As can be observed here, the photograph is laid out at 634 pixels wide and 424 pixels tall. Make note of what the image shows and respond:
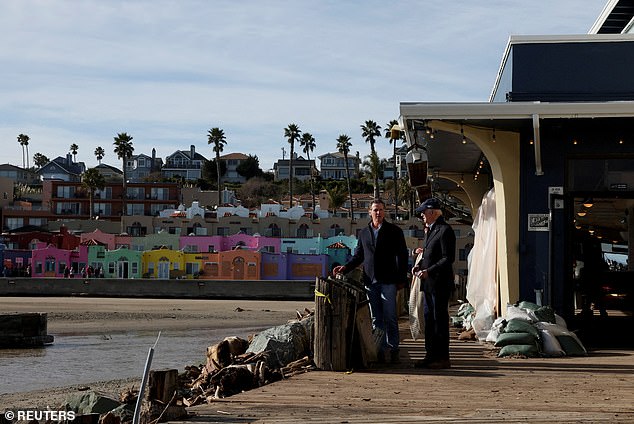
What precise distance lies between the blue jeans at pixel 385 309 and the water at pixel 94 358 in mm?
6826

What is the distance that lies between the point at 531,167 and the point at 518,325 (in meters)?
2.63

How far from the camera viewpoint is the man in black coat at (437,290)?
34.2ft

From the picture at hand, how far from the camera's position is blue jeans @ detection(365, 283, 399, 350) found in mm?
10812

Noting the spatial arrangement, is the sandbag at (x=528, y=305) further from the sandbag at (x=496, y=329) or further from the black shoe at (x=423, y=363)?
the black shoe at (x=423, y=363)

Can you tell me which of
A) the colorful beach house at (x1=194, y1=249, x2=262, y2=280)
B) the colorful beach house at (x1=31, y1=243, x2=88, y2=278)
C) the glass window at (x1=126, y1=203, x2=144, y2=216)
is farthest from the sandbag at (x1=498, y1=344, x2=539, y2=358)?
the glass window at (x1=126, y1=203, x2=144, y2=216)

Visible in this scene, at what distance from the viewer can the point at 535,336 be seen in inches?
461

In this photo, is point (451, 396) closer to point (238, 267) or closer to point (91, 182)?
point (238, 267)

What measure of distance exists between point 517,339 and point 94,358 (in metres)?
12.0

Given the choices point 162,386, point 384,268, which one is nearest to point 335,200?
point 384,268

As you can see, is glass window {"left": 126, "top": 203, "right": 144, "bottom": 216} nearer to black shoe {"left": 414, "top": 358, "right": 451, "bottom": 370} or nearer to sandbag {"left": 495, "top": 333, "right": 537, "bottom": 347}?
sandbag {"left": 495, "top": 333, "right": 537, "bottom": 347}

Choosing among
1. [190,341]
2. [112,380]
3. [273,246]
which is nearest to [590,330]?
[112,380]

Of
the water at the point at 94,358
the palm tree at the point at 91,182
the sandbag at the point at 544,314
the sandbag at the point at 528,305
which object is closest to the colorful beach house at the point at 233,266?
the water at the point at 94,358

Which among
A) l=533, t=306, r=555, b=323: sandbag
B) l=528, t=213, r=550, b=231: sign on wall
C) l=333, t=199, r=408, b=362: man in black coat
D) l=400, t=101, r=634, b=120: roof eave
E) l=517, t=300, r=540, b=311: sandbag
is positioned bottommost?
l=533, t=306, r=555, b=323: sandbag

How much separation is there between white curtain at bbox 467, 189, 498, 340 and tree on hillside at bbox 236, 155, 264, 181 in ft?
461
